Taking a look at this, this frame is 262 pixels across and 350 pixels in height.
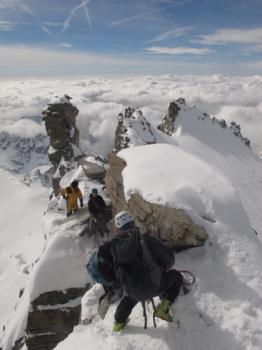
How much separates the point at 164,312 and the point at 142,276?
1353 mm

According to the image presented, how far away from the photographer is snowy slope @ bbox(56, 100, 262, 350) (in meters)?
8.62

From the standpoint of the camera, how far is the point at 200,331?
8.77 meters

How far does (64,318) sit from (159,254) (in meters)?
12.1

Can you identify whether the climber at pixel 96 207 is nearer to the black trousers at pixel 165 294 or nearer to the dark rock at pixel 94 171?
the dark rock at pixel 94 171

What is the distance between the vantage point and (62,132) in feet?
167

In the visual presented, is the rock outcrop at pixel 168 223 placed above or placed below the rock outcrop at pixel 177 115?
above

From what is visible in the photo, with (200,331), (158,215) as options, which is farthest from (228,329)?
(158,215)

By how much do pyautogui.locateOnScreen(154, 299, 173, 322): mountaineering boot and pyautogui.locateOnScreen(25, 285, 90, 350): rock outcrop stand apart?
10543mm

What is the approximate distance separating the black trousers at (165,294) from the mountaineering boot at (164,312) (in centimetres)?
17

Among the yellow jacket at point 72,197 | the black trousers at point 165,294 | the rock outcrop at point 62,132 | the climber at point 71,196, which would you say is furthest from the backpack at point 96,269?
the rock outcrop at point 62,132

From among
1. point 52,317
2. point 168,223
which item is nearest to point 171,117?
point 52,317

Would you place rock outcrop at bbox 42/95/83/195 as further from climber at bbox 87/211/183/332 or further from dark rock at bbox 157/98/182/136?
climber at bbox 87/211/183/332

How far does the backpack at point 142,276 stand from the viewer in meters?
8.22

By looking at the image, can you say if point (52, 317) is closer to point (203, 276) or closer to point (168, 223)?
point (168, 223)
